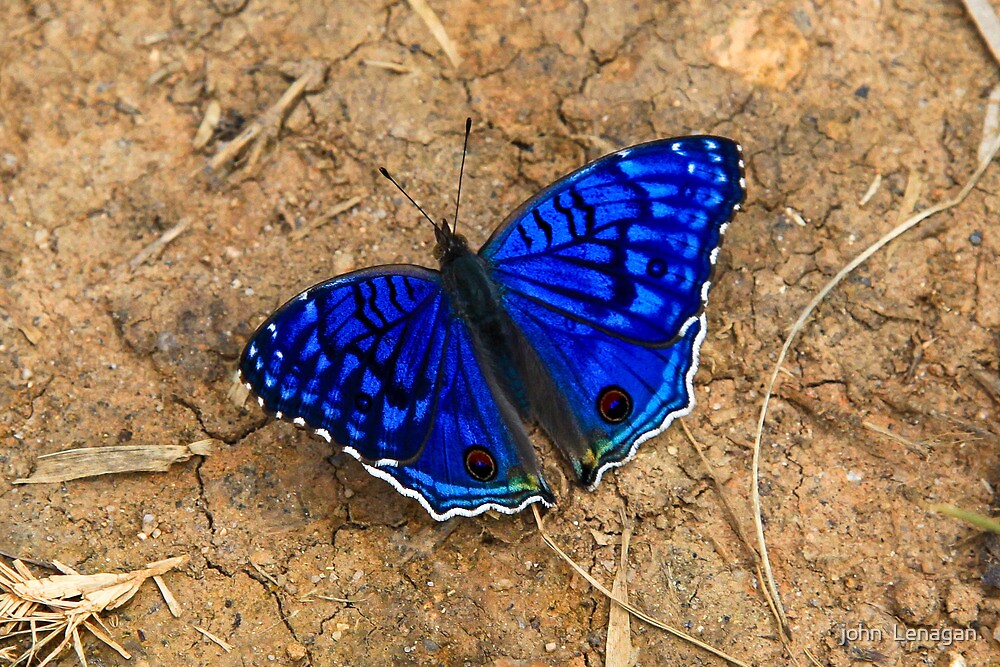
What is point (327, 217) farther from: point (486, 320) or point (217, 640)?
point (217, 640)

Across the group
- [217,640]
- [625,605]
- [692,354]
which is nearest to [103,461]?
[217,640]

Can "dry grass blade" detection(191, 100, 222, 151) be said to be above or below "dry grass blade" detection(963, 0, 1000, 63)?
below

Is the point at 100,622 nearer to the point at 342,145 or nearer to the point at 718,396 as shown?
the point at 342,145

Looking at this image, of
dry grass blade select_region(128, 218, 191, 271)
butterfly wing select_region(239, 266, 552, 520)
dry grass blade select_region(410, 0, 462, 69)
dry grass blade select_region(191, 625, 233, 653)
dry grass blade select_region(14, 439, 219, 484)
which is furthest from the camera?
dry grass blade select_region(410, 0, 462, 69)

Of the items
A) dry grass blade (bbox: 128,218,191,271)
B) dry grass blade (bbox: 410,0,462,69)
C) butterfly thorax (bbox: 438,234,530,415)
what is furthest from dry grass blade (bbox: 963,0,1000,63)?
dry grass blade (bbox: 128,218,191,271)

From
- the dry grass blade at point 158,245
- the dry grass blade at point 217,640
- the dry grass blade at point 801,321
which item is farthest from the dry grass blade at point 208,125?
the dry grass blade at point 801,321

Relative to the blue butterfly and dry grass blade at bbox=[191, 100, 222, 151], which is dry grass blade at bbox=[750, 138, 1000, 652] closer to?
the blue butterfly

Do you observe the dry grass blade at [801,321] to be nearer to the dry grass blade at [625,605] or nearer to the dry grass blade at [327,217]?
the dry grass blade at [625,605]

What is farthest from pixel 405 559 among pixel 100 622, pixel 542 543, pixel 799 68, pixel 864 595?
pixel 799 68
